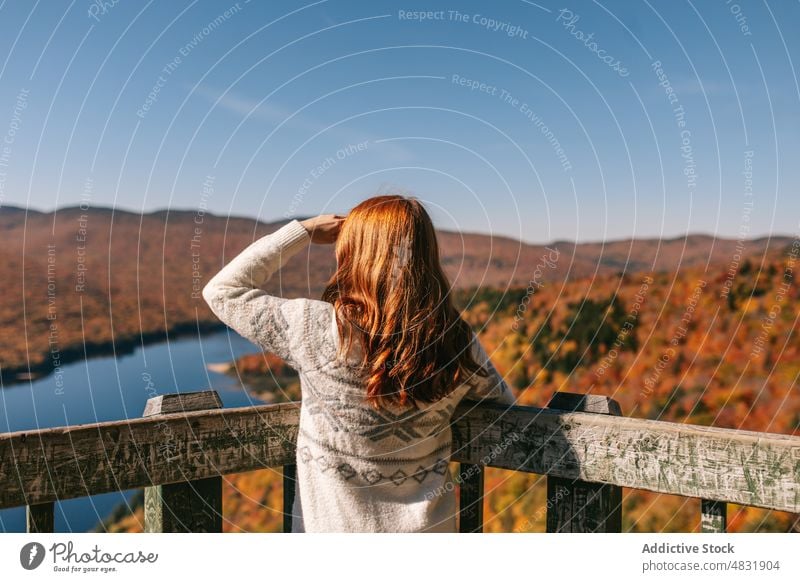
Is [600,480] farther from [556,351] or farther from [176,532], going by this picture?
[556,351]

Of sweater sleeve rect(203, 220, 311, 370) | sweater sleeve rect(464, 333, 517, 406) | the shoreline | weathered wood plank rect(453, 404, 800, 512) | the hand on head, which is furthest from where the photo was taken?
the shoreline

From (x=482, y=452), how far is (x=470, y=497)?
0.19 metres

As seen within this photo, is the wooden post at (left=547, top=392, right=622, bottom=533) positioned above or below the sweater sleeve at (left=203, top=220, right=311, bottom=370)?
below

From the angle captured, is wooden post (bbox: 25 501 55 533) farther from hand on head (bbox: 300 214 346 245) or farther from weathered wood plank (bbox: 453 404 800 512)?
weathered wood plank (bbox: 453 404 800 512)

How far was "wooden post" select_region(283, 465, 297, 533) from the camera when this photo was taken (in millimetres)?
2316

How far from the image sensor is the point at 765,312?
5195 millimetres

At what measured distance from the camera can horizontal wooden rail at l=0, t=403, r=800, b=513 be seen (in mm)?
1741

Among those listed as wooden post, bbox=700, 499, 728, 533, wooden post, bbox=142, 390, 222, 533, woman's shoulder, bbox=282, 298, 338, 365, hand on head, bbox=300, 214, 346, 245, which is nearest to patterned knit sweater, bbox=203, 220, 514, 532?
woman's shoulder, bbox=282, 298, 338, 365

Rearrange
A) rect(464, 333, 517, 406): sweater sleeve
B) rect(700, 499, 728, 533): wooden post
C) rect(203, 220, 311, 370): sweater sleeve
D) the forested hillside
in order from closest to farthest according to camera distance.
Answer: rect(700, 499, 728, 533): wooden post, rect(203, 220, 311, 370): sweater sleeve, rect(464, 333, 517, 406): sweater sleeve, the forested hillside

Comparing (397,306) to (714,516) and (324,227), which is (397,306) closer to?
(324,227)

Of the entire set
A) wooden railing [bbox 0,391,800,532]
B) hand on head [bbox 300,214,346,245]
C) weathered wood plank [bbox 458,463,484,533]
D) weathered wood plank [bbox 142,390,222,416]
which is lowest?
weathered wood plank [bbox 458,463,484,533]

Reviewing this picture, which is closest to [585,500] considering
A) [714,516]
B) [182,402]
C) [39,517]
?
[714,516]

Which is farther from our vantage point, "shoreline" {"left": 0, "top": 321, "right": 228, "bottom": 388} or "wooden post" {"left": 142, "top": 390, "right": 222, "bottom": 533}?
"shoreline" {"left": 0, "top": 321, "right": 228, "bottom": 388}
